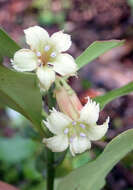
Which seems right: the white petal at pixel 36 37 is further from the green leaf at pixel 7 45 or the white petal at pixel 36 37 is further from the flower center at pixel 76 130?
the flower center at pixel 76 130

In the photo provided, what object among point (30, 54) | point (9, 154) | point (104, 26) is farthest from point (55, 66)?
point (104, 26)

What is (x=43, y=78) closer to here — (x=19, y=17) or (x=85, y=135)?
A: (x=85, y=135)

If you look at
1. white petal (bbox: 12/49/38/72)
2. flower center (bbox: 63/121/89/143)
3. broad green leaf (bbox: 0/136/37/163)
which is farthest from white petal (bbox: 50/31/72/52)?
broad green leaf (bbox: 0/136/37/163)

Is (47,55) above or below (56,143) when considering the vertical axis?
above

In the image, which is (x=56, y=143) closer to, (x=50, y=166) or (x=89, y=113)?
(x=89, y=113)

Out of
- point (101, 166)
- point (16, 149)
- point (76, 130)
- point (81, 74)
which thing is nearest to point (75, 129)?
point (76, 130)

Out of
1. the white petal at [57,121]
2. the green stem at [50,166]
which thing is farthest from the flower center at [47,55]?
the green stem at [50,166]

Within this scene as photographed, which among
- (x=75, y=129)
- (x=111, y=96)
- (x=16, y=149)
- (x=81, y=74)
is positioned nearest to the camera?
(x=75, y=129)
